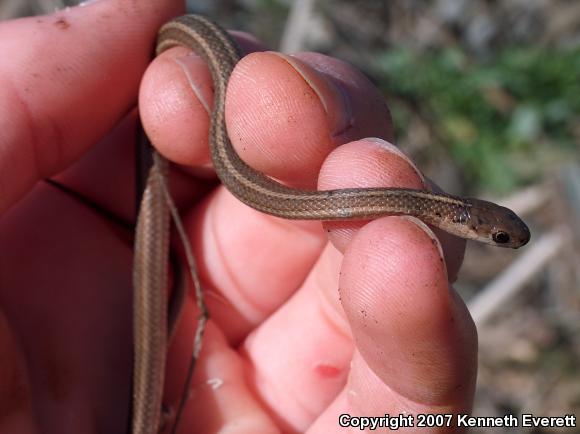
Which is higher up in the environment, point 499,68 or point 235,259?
point 235,259

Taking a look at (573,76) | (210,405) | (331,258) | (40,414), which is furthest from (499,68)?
(40,414)

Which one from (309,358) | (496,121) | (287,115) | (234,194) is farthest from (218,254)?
(496,121)

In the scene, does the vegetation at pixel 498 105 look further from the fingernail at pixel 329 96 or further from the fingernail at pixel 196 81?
the fingernail at pixel 329 96

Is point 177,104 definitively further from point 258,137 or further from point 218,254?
point 218,254

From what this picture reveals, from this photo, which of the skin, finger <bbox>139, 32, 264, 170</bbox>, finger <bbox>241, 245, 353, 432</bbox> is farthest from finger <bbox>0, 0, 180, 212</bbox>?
finger <bbox>241, 245, 353, 432</bbox>

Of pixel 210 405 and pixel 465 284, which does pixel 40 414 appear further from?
pixel 465 284

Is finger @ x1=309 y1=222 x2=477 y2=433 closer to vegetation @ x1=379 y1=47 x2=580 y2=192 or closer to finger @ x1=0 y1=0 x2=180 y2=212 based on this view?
finger @ x1=0 y1=0 x2=180 y2=212

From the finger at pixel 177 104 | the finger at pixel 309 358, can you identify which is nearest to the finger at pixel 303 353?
the finger at pixel 309 358
